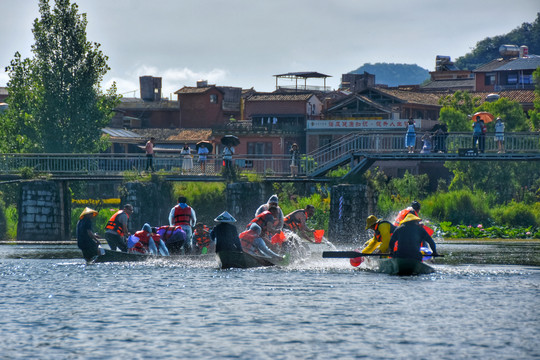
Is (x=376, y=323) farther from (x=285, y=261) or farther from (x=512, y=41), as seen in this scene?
(x=512, y=41)

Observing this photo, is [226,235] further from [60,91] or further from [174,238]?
[60,91]

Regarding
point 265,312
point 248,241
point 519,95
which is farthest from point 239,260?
point 519,95

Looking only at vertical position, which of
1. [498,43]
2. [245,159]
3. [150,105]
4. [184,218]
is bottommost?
[184,218]

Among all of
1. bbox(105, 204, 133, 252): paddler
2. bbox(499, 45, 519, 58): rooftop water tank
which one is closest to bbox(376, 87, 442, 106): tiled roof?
bbox(499, 45, 519, 58): rooftop water tank

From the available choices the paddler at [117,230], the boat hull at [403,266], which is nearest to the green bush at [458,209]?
the paddler at [117,230]

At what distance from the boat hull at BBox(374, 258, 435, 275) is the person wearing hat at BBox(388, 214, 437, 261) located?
0.68 feet

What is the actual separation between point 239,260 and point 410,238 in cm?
596

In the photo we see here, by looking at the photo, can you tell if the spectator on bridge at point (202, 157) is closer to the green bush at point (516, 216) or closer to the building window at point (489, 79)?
the green bush at point (516, 216)

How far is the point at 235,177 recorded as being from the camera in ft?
173

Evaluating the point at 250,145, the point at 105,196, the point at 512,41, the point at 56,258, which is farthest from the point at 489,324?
the point at 512,41

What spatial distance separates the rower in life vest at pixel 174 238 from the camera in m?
34.0

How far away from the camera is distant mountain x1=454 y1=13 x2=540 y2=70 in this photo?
186 metres

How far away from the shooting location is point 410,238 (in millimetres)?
28594

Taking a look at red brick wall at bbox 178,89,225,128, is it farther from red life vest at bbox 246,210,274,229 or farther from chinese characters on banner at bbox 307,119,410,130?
red life vest at bbox 246,210,274,229
